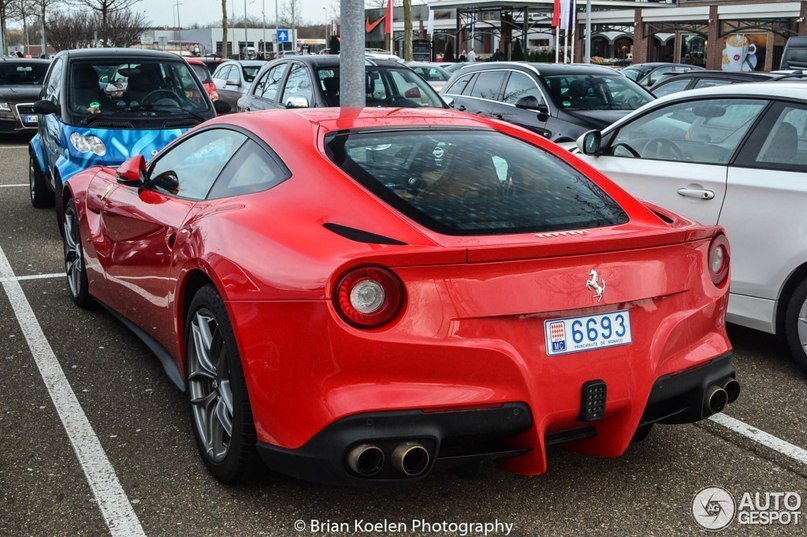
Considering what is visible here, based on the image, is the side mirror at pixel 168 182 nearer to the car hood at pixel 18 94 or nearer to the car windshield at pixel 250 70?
the car hood at pixel 18 94

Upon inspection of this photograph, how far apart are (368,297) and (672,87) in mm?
12119

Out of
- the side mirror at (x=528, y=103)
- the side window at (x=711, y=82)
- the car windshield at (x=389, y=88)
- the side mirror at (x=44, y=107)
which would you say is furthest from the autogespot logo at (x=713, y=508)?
the side window at (x=711, y=82)

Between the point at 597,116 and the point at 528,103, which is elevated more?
the point at 528,103

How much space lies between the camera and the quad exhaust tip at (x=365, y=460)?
296 cm

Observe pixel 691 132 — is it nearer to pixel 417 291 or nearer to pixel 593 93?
pixel 417 291

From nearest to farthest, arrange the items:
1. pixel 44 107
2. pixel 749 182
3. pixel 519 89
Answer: pixel 749 182
pixel 44 107
pixel 519 89

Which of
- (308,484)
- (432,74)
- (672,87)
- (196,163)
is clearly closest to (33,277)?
(196,163)

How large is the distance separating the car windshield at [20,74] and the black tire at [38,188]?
9381mm

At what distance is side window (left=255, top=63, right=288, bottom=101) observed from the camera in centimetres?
1238

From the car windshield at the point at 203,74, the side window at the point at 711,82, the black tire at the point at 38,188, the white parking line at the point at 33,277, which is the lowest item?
the white parking line at the point at 33,277

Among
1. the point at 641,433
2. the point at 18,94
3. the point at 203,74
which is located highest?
the point at 203,74

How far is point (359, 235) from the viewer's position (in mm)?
3182

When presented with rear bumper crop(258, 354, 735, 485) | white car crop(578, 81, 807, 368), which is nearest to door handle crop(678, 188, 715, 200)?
white car crop(578, 81, 807, 368)

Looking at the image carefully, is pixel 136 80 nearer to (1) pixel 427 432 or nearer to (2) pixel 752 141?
(2) pixel 752 141
